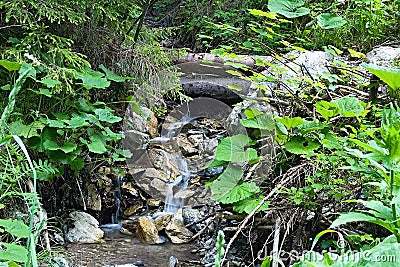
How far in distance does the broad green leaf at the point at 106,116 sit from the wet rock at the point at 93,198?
0.81 m

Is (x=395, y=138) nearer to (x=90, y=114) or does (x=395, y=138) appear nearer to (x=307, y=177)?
(x=307, y=177)

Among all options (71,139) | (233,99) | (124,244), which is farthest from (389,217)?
(233,99)

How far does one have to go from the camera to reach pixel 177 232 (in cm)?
308

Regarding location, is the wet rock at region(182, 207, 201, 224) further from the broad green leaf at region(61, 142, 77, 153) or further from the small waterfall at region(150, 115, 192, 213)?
the broad green leaf at region(61, 142, 77, 153)

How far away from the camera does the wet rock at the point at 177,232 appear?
301 centimetres

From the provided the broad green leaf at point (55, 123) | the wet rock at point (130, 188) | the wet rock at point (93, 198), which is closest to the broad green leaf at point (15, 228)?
the broad green leaf at point (55, 123)

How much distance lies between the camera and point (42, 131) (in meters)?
2.47

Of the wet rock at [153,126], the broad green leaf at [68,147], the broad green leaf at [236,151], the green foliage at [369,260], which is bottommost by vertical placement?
the wet rock at [153,126]

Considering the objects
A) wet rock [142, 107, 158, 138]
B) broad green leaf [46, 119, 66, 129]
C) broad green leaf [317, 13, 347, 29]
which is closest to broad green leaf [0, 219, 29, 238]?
broad green leaf [46, 119, 66, 129]

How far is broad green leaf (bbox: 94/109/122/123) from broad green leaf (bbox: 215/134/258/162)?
2.10 feet

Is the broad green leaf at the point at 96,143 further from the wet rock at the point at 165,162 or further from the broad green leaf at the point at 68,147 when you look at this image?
the wet rock at the point at 165,162

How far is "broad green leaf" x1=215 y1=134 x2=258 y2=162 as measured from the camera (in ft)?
7.26

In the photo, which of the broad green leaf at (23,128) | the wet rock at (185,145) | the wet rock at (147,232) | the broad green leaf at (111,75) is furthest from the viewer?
the wet rock at (185,145)

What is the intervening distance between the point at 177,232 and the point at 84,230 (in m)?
0.63
